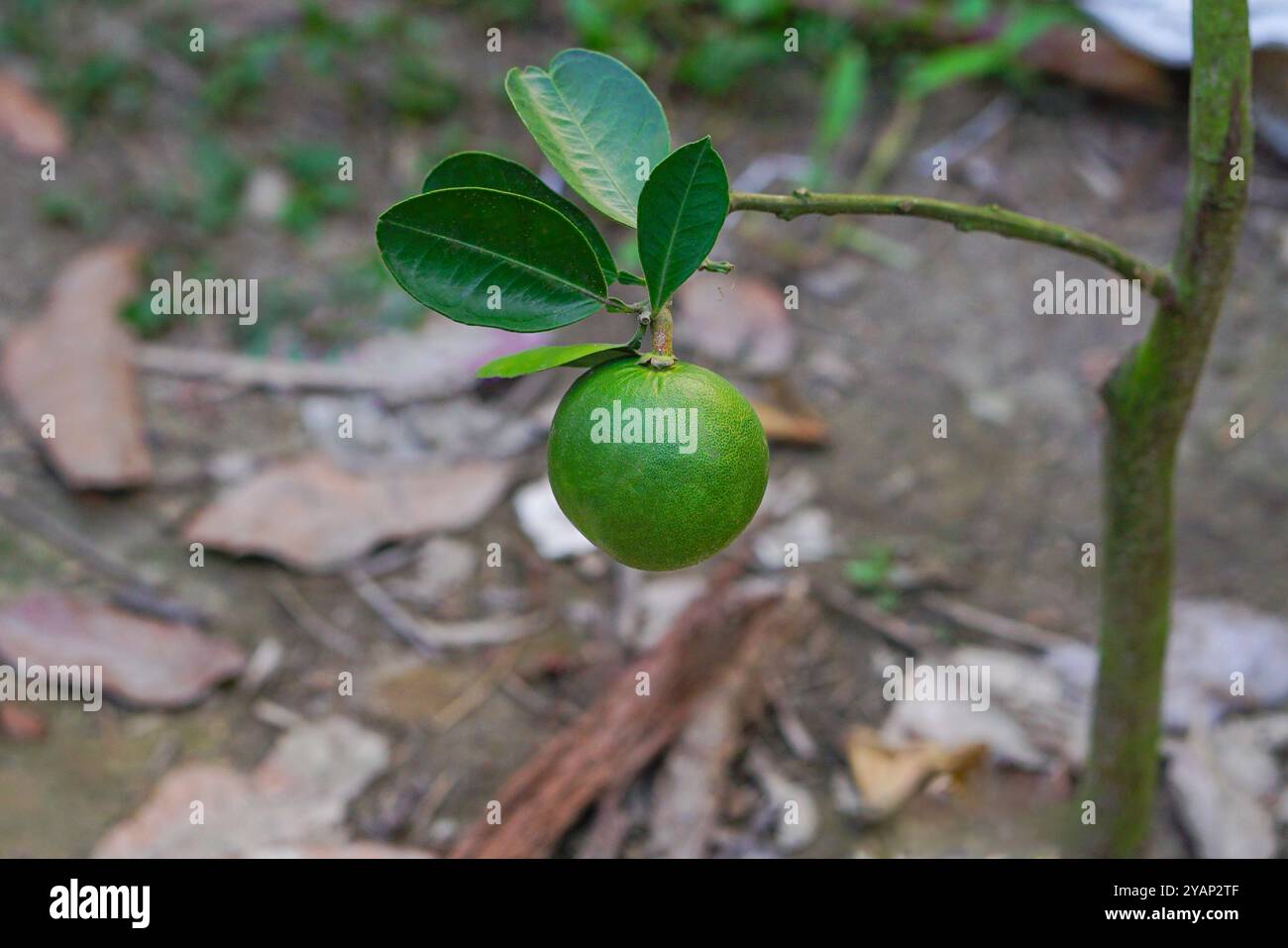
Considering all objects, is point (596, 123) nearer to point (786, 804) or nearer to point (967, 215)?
point (967, 215)

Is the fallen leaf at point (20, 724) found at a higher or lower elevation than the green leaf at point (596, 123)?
lower

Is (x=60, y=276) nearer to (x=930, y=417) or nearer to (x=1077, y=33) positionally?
(x=930, y=417)

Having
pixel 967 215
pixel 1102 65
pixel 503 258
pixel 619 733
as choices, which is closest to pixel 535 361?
pixel 503 258

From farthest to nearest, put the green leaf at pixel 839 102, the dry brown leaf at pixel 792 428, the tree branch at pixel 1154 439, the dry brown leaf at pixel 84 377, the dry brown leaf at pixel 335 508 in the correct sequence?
the green leaf at pixel 839 102 → the dry brown leaf at pixel 792 428 → the dry brown leaf at pixel 84 377 → the dry brown leaf at pixel 335 508 → the tree branch at pixel 1154 439

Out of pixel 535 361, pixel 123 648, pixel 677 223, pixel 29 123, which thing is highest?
pixel 29 123

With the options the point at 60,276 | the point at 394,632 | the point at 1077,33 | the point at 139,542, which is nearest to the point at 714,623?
the point at 394,632

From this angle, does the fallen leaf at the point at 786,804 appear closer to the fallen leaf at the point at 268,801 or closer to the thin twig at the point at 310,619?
the fallen leaf at the point at 268,801

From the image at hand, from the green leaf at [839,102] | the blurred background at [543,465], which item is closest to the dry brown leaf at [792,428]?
the blurred background at [543,465]

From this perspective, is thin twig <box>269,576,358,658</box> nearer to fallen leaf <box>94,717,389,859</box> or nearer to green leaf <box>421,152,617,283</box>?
fallen leaf <box>94,717,389,859</box>
